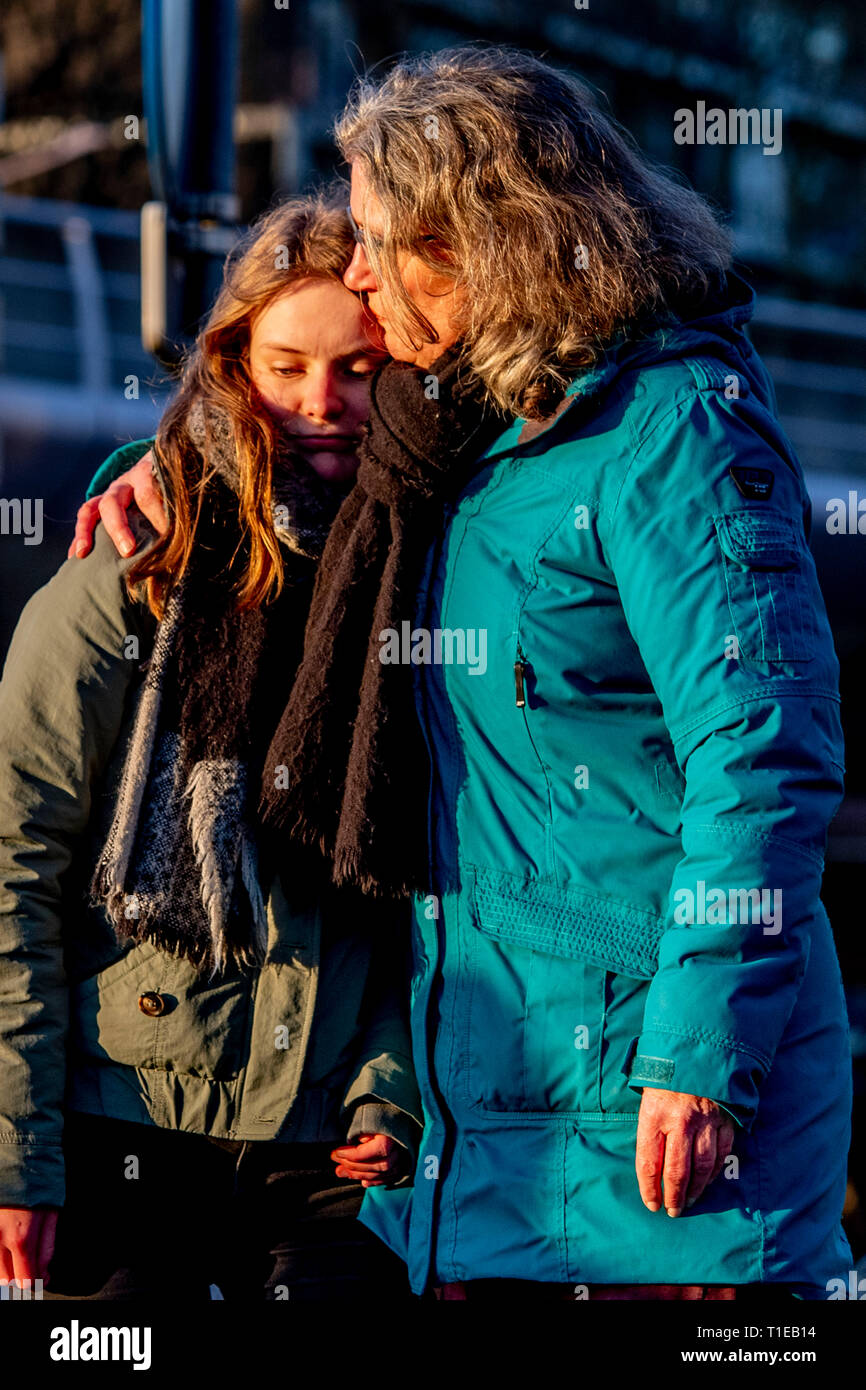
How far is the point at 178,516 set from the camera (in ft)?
6.85

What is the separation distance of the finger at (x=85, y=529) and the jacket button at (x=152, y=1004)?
62 cm

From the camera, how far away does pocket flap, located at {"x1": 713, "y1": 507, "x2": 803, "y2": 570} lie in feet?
5.51

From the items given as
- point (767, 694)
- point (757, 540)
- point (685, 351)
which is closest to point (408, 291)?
point (685, 351)

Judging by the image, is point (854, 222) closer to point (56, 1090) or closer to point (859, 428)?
point (859, 428)

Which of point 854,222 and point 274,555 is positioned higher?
point 854,222

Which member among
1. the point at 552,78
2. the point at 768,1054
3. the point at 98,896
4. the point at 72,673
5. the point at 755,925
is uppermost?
the point at 552,78

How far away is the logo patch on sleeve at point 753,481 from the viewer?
67.4 inches

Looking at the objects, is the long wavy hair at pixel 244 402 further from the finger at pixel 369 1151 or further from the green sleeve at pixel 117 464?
the finger at pixel 369 1151

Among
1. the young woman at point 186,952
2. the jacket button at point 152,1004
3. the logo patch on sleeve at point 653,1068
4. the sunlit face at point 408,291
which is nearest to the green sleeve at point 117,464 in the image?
the young woman at point 186,952

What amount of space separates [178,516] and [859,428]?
10.7 m

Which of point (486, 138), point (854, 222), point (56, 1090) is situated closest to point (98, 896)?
point (56, 1090)

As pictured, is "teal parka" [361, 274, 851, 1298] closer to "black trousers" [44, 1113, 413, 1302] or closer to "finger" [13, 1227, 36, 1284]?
"black trousers" [44, 1113, 413, 1302]

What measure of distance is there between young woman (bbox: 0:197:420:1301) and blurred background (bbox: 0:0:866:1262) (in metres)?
2.29

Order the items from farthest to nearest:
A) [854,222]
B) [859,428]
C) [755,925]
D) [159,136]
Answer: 1. [854,222]
2. [859,428]
3. [159,136]
4. [755,925]
